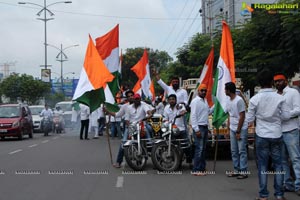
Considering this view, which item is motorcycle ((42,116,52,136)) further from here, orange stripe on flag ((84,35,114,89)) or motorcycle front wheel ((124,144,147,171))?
motorcycle front wheel ((124,144,147,171))

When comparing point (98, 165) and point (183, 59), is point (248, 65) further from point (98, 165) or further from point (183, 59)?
point (183, 59)

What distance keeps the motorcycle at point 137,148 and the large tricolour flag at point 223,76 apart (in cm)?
179

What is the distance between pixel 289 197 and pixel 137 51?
5932 cm

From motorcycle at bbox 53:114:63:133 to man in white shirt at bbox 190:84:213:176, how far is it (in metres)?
20.6

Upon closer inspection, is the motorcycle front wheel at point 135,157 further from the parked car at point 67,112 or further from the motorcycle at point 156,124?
the parked car at point 67,112

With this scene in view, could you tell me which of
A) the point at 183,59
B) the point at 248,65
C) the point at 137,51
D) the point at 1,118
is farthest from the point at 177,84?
the point at 137,51

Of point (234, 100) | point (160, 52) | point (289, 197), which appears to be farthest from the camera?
point (160, 52)

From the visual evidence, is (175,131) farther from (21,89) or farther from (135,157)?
(21,89)

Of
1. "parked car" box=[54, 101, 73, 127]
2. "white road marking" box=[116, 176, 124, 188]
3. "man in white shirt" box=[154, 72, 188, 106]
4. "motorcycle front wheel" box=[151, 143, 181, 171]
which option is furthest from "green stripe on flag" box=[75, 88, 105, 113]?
"parked car" box=[54, 101, 73, 127]

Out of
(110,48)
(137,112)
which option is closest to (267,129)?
(137,112)

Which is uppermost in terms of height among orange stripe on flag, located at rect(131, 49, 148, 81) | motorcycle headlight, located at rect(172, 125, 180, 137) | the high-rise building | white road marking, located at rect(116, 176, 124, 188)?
the high-rise building

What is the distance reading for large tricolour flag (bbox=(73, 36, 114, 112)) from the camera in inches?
505

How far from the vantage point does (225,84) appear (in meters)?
10.9

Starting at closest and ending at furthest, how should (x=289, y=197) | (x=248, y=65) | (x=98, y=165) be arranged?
(x=289, y=197) → (x=98, y=165) → (x=248, y=65)
